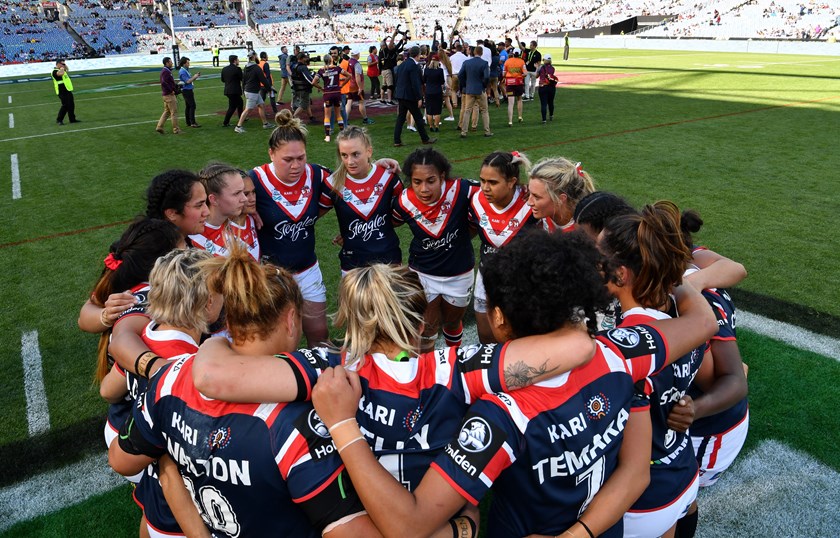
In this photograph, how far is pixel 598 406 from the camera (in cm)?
185

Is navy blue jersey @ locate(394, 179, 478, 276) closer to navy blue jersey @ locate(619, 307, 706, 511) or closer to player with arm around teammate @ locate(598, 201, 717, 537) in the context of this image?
player with arm around teammate @ locate(598, 201, 717, 537)

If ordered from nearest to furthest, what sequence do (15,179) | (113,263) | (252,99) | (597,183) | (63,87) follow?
1. (113,263)
2. (597,183)
3. (15,179)
4. (252,99)
5. (63,87)

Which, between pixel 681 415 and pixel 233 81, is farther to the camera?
pixel 233 81

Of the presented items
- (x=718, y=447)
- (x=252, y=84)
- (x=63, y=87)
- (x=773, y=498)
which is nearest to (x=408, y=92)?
(x=252, y=84)

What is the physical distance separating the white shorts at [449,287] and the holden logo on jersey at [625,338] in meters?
2.65

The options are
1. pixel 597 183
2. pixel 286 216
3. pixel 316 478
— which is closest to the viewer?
pixel 316 478

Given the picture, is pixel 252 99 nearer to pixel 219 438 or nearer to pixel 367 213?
pixel 367 213

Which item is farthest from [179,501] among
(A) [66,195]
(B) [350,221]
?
(A) [66,195]

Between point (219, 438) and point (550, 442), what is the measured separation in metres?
1.00

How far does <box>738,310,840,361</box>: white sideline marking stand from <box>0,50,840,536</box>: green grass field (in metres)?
0.13

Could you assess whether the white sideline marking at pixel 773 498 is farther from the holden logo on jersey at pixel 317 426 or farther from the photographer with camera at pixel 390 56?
the photographer with camera at pixel 390 56

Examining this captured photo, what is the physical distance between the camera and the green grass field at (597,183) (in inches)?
170

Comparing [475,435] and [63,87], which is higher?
[63,87]

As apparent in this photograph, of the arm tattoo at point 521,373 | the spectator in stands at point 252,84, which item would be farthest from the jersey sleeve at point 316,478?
the spectator in stands at point 252,84
